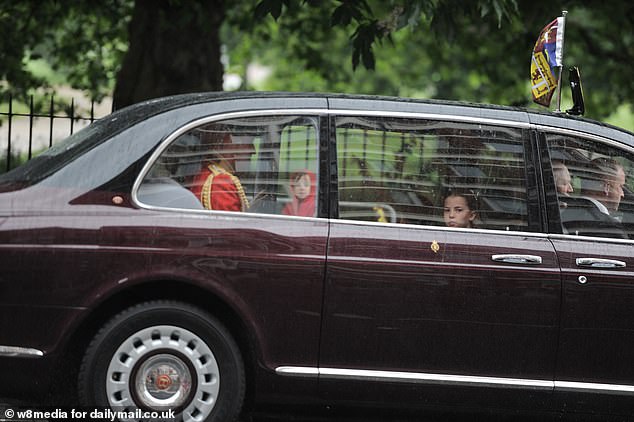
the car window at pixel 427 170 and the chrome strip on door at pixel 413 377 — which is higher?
the car window at pixel 427 170

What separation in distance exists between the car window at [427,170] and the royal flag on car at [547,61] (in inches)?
28.0

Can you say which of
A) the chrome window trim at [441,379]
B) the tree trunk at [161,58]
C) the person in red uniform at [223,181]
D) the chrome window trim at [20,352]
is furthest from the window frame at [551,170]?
the tree trunk at [161,58]

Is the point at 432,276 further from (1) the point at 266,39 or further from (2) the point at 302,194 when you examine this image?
(1) the point at 266,39

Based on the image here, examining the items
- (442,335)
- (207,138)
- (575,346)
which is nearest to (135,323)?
(207,138)

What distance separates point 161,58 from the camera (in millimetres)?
11492

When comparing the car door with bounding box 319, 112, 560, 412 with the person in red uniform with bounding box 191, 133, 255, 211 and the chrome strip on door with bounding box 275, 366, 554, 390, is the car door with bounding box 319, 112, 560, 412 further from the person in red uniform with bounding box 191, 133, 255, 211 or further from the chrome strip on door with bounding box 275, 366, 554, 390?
the person in red uniform with bounding box 191, 133, 255, 211

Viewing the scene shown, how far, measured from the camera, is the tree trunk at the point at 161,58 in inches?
447

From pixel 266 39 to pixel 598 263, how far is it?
12.8 metres

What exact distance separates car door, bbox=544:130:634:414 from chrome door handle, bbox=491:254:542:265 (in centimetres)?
15

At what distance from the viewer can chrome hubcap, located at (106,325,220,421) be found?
4.71m

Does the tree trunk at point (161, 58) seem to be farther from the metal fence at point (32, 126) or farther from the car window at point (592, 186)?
the car window at point (592, 186)

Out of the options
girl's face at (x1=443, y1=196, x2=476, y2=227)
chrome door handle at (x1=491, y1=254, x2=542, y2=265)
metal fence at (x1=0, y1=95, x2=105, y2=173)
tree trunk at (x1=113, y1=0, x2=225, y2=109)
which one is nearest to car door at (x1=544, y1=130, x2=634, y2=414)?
chrome door handle at (x1=491, y1=254, x2=542, y2=265)

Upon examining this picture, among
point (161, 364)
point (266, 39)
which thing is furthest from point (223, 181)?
point (266, 39)

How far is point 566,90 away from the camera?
20844 millimetres
